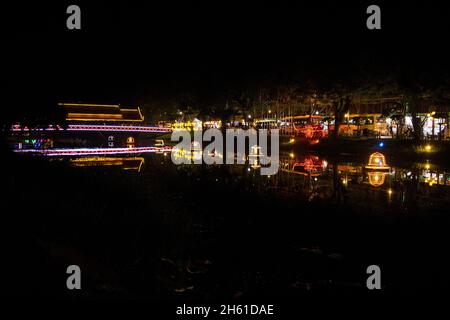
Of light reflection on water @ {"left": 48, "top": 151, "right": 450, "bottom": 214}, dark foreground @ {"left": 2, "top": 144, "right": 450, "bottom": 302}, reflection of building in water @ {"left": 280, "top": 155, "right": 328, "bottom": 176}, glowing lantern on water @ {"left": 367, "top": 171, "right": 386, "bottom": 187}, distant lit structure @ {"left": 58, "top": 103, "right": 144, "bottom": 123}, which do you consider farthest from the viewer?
distant lit structure @ {"left": 58, "top": 103, "right": 144, "bottom": 123}

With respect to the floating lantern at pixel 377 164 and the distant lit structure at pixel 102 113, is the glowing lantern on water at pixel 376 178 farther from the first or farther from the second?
the distant lit structure at pixel 102 113

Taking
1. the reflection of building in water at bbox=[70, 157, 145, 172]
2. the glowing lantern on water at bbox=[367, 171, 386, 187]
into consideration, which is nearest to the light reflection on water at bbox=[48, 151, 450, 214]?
the glowing lantern on water at bbox=[367, 171, 386, 187]

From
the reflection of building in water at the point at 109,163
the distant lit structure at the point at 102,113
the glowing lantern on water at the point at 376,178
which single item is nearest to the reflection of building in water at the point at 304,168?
the glowing lantern on water at the point at 376,178

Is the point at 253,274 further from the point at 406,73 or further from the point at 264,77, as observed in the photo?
the point at 264,77

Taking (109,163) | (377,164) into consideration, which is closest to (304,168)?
(377,164)

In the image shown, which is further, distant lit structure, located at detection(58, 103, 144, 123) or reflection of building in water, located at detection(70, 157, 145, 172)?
distant lit structure, located at detection(58, 103, 144, 123)

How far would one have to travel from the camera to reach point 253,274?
30.2 feet

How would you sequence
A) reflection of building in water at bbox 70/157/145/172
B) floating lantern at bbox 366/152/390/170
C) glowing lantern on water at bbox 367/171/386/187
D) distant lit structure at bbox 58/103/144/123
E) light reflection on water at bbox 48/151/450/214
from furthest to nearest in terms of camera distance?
distant lit structure at bbox 58/103/144/123, reflection of building in water at bbox 70/157/145/172, floating lantern at bbox 366/152/390/170, glowing lantern on water at bbox 367/171/386/187, light reflection on water at bbox 48/151/450/214

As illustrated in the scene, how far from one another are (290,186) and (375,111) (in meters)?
42.4

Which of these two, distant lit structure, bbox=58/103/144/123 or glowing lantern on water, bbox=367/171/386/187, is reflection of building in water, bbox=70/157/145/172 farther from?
distant lit structure, bbox=58/103/144/123

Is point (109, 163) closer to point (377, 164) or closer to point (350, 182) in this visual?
point (350, 182)

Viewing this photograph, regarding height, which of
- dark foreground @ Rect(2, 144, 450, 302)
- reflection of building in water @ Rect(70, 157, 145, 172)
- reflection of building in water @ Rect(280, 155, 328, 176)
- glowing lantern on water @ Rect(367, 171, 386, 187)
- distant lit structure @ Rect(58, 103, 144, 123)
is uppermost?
distant lit structure @ Rect(58, 103, 144, 123)

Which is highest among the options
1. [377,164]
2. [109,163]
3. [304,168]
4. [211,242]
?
[377,164]
